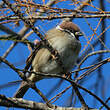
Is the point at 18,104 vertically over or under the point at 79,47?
under

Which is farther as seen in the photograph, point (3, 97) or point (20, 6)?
point (20, 6)

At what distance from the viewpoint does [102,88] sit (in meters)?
3.54

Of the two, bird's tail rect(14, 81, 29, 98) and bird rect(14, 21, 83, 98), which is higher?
bird rect(14, 21, 83, 98)

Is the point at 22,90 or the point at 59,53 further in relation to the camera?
the point at 22,90

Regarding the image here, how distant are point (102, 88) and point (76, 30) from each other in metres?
0.94

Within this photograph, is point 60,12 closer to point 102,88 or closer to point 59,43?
point 59,43

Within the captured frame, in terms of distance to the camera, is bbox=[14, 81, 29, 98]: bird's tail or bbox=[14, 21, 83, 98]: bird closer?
bbox=[14, 21, 83, 98]: bird

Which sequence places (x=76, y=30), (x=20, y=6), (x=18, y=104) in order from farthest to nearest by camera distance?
1. (x=76, y=30)
2. (x=20, y=6)
3. (x=18, y=104)

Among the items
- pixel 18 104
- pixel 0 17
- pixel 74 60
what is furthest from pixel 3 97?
pixel 74 60

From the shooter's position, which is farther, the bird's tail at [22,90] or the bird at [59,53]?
the bird's tail at [22,90]

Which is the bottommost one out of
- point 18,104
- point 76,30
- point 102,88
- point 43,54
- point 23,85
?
point 18,104

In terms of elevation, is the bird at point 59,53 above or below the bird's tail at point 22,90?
above

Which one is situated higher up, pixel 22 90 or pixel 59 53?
pixel 59 53

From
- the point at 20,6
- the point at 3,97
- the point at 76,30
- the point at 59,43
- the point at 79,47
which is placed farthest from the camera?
the point at 76,30
